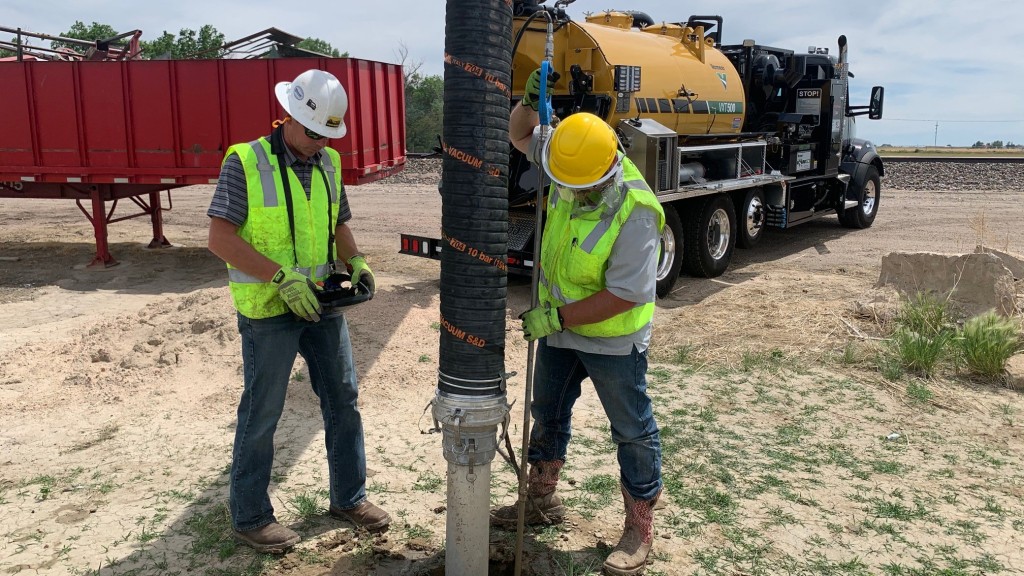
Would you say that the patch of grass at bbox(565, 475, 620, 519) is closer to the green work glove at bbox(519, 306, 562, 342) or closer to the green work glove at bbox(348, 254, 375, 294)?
the green work glove at bbox(519, 306, 562, 342)

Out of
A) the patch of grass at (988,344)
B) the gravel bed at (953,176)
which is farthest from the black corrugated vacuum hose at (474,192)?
the gravel bed at (953,176)

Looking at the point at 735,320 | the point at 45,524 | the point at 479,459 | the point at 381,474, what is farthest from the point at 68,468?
the point at 735,320

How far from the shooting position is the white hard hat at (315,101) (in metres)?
3.18

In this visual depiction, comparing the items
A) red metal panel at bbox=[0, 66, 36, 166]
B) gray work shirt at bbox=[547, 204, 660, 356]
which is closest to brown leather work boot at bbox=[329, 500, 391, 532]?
gray work shirt at bbox=[547, 204, 660, 356]

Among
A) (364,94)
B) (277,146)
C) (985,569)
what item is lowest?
(985,569)

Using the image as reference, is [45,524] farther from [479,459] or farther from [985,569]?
[985,569]

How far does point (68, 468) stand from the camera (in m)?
4.41

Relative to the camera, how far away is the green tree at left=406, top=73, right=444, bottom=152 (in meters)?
33.7

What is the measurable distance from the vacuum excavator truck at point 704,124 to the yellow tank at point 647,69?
0.05ft

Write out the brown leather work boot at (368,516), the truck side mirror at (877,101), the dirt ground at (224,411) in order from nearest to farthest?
the dirt ground at (224,411)
the brown leather work boot at (368,516)
the truck side mirror at (877,101)

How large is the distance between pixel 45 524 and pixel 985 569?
432 centimetres

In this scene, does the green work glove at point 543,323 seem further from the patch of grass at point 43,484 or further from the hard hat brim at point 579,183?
the patch of grass at point 43,484

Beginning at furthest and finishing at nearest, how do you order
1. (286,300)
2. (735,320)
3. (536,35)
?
(536,35) < (735,320) < (286,300)

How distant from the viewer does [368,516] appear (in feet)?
12.1
